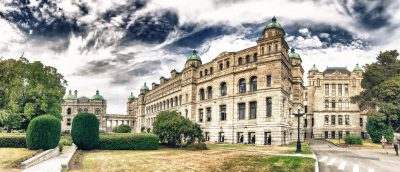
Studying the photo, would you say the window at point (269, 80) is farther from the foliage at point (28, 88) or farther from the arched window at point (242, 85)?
the foliage at point (28, 88)

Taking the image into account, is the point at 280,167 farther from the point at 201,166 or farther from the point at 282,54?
the point at 282,54

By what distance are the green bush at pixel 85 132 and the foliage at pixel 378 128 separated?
39.9 m

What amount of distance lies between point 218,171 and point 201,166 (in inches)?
77.0

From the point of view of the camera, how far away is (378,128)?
151 feet

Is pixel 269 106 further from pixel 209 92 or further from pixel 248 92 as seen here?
pixel 209 92

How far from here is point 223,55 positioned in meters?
47.5

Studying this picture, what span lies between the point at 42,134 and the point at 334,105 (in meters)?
62.1

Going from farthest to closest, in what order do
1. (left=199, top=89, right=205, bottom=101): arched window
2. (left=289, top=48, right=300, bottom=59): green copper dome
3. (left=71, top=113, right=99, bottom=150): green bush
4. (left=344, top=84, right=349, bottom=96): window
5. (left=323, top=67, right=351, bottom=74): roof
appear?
(left=323, top=67, right=351, bottom=74): roof
(left=344, top=84, right=349, bottom=96): window
(left=289, top=48, right=300, bottom=59): green copper dome
(left=199, top=89, right=205, bottom=101): arched window
(left=71, top=113, right=99, bottom=150): green bush

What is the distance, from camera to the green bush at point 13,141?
86.8 ft

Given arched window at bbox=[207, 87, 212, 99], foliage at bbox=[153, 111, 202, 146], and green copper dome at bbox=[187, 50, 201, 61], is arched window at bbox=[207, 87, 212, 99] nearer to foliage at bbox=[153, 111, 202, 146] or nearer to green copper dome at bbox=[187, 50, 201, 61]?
green copper dome at bbox=[187, 50, 201, 61]

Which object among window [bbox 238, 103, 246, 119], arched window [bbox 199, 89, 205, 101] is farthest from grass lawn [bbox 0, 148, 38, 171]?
arched window [bbox 199, 89, 205, 101]

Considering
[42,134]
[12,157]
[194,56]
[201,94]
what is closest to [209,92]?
[201,94]

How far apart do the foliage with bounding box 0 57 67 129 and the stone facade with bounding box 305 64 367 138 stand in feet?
177

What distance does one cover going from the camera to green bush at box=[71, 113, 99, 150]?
94.9ft
